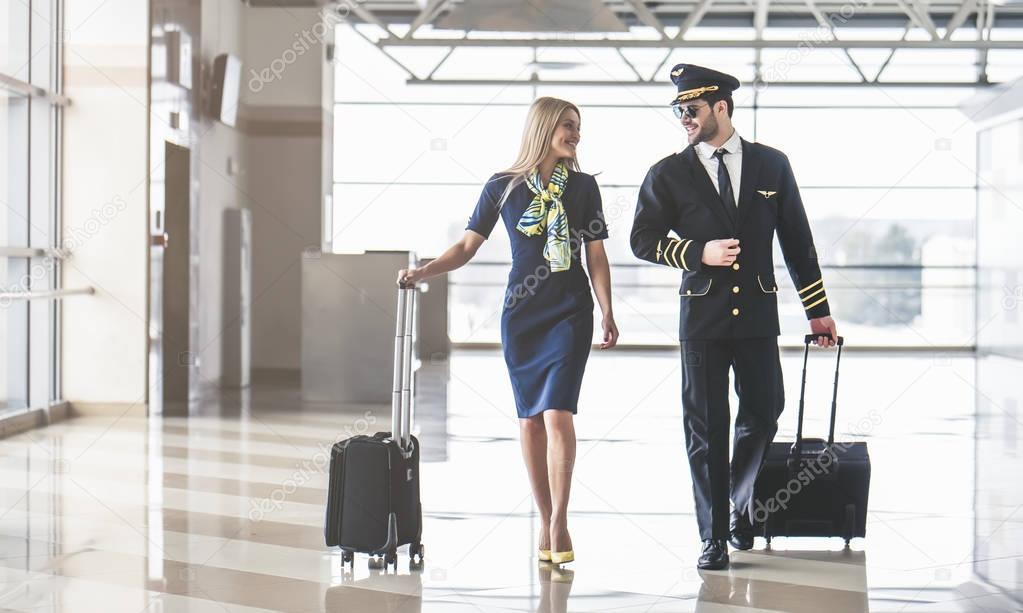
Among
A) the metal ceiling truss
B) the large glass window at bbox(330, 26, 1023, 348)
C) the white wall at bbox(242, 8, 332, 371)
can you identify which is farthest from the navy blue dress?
the large glass window at bbox(330, 26, 1023, 348)

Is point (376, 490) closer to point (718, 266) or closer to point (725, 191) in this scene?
point (718, 266)

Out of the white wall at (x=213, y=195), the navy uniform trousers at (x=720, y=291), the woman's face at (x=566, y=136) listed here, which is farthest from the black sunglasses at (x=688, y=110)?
the white wall at (x=213, y=195)

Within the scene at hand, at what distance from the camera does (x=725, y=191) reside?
11.2ft

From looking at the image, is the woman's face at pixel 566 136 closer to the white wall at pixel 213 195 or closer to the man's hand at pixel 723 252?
the man's hand at pixel 723 252

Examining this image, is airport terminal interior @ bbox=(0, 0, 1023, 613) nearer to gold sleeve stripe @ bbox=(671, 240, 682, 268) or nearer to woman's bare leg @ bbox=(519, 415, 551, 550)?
woman's bare leg @ bbox=(519, 415, 551, 550)

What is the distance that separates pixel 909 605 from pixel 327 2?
31.2ft

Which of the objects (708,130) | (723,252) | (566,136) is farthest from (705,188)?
(566,136)

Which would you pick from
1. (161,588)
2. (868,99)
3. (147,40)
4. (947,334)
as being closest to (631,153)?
(868,99)

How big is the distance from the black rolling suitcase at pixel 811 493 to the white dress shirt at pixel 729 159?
743 mm

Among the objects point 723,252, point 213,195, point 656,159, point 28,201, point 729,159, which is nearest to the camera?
point 723,252

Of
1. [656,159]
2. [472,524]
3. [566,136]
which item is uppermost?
[656,159]

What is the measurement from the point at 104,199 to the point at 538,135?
190 inches

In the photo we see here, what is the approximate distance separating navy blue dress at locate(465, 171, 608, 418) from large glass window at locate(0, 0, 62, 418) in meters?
4.65

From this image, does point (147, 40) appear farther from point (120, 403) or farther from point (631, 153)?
point (631, 153)
